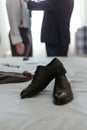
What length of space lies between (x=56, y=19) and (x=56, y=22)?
0.03 m

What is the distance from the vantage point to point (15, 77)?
1.47m

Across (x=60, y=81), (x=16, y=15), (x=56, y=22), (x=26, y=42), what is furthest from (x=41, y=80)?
(x=26, y=42)

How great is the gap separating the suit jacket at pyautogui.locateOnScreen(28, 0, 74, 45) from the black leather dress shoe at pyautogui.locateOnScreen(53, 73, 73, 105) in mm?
1091

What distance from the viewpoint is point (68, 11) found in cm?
223

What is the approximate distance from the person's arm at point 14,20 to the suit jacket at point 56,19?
8.3 inches

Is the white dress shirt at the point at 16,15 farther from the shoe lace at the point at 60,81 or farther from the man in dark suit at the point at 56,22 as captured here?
the shoe lace at the point at 60,81

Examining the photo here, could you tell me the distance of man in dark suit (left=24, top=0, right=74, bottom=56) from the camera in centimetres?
219

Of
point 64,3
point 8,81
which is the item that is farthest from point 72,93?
point 64,3

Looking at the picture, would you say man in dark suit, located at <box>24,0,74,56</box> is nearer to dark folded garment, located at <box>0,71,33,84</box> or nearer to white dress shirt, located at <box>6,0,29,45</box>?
white dress shirt, located at <box>6,0,29,45</box>

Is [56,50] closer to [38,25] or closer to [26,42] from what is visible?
[26,42]

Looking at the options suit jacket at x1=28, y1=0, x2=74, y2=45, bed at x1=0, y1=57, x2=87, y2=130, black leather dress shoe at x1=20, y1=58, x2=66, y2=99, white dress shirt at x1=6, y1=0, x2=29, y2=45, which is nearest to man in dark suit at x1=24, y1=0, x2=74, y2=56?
suit jacket at x1=28, y1=0, x2=74, y2=45

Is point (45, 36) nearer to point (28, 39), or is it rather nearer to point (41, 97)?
point (28, 39)

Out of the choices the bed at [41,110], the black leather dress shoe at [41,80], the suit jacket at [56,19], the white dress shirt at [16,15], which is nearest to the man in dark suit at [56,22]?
A: the suit jacket at [56,19]

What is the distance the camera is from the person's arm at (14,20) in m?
2.42
